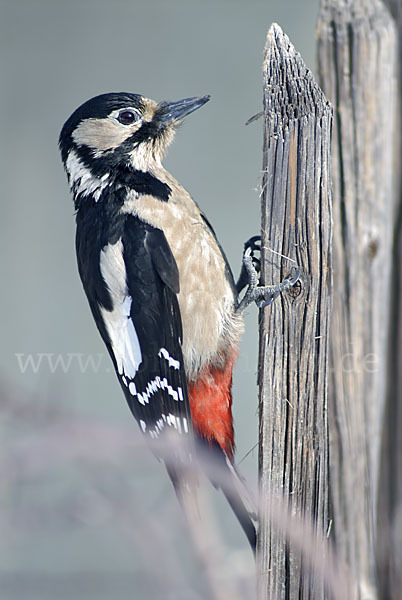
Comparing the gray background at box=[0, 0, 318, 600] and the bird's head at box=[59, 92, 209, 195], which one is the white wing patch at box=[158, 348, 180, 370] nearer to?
the bird's head at box=[59, 92, 209, 195]

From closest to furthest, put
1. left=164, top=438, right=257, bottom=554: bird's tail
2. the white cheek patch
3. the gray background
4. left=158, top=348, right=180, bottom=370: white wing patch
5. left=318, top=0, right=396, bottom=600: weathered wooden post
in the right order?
left=318, top=0, right=396, bottom=600: weathered wooden post, left=164, top=438, right=257, bottom=554: bird's tail, left=158, top=348, right=180, bottom=370: white wing patch, the white cheek patch, the gray background

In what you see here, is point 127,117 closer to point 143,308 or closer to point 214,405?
point 143,308

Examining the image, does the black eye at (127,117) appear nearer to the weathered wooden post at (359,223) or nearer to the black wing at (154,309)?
the black wing at (154,309)

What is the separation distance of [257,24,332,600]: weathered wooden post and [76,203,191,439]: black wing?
1.77 feet

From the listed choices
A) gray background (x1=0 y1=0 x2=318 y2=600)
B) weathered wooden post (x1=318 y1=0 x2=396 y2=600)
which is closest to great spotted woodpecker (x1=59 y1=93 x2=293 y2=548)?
weathered wooden post (x1=318 y1=0 x2=396 y2=600)

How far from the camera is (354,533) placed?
4.41ft

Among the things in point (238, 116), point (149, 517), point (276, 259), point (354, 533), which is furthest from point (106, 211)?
point (238, 116)

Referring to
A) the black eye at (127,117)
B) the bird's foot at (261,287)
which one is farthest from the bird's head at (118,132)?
the bird's foot at (261,287)

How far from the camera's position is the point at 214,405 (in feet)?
6.17

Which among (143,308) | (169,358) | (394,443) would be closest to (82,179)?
(143,308)

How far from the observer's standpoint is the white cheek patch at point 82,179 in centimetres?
200

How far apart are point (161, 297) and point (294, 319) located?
63 cm

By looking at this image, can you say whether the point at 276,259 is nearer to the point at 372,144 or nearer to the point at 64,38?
the point at 372,144

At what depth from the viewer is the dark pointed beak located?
2056 mm
